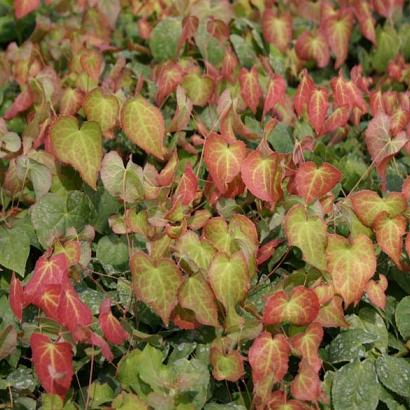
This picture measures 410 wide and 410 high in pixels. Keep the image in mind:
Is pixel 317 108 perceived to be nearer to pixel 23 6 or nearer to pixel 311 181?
pixel 311 181

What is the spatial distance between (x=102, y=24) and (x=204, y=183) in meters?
0.77

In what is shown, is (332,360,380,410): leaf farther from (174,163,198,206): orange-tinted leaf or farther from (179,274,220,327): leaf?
→ (174,163,198,206): orange-tinted leaf

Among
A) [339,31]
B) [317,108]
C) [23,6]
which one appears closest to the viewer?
[317,108]

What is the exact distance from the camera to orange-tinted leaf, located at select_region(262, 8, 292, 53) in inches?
94.5

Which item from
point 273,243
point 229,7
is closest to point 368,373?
point 273,243

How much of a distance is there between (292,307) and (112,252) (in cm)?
42

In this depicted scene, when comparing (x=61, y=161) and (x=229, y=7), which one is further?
(x=229, y=7)

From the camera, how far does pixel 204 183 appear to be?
190cm

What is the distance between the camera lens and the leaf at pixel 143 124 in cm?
178

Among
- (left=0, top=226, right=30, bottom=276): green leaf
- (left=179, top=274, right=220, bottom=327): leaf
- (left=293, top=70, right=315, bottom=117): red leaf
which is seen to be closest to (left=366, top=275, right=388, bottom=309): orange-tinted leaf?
(left=179, top=274, right=220, bottom=327): leaf

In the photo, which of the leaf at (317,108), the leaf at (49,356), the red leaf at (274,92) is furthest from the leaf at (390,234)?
the leaf at (49,356)

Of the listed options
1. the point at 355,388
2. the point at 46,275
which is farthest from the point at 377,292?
the point at 46,275

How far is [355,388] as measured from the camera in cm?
164

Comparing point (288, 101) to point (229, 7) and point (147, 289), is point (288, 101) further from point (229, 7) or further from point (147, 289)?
point (147, 289)
